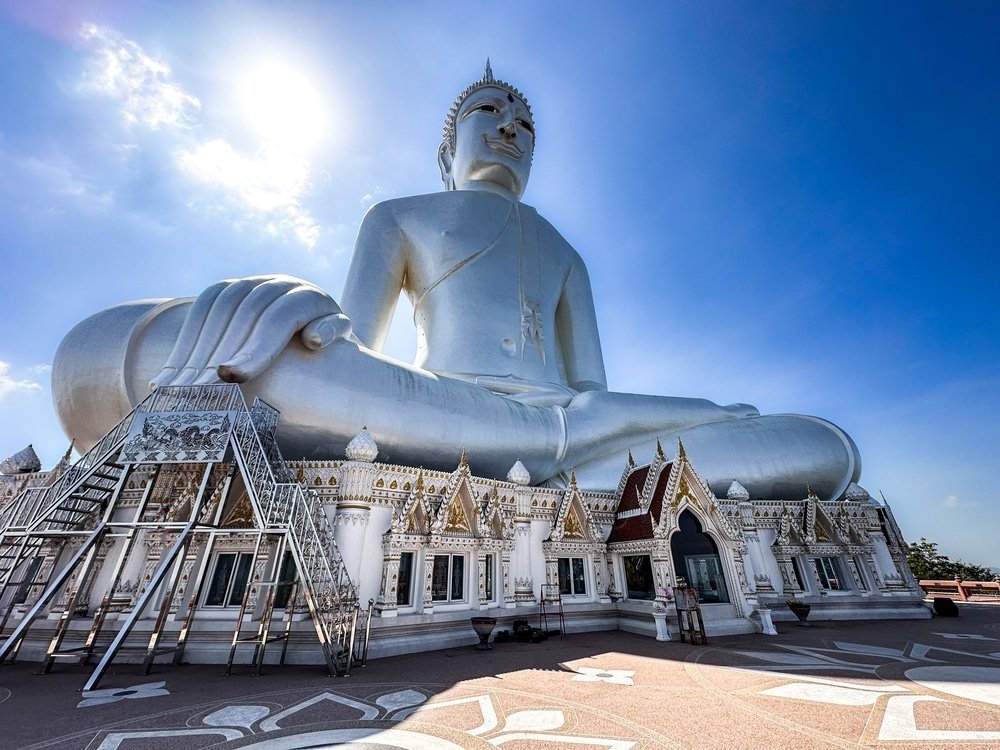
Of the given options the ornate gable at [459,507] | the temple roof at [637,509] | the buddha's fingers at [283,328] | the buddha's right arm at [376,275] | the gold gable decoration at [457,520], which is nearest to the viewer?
the buddha's fingers at [283,328]

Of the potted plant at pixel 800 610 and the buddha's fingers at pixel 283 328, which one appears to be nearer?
the buddha's fingers at pixel 283 328

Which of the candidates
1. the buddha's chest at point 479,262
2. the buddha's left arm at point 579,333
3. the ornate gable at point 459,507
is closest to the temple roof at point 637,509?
the ornate gable at point 459,507

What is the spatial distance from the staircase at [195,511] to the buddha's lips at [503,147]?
14.9 m

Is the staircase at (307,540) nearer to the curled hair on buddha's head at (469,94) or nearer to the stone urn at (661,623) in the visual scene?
the stone urn at (661,623)

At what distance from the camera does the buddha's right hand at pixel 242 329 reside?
858cm

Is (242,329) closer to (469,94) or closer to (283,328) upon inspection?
(283,328)

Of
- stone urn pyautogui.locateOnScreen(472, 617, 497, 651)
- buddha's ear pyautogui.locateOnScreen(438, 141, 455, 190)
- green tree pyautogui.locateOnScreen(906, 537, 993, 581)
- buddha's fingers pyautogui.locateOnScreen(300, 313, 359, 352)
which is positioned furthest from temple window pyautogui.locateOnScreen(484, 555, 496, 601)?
green tree pyautogui.locateOnScreen(906, 537, 993, 581)

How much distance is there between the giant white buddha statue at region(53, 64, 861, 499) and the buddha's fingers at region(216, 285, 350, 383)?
0.13 feet

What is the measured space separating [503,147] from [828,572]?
18.8m

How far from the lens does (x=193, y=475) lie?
945 cm

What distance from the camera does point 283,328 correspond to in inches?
364

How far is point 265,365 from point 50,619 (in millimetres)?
6080

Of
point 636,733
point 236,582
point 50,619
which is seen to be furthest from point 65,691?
point 636,733

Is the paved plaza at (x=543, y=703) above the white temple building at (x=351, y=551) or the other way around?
the other way around
